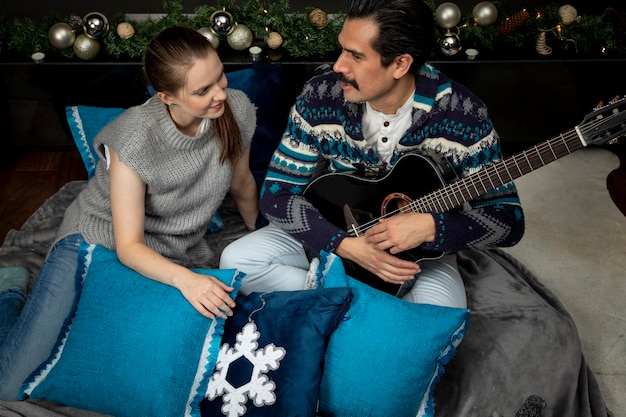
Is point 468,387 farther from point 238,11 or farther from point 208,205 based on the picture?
point 238,11

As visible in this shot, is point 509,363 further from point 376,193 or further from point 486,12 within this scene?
point 486,12

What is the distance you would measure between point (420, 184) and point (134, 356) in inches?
34.6

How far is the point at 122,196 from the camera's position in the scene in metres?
1.75

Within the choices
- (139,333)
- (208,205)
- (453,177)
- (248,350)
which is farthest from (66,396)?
(453,177)

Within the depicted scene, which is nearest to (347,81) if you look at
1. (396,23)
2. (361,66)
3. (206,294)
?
(361,66)

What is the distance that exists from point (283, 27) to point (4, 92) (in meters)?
1.20

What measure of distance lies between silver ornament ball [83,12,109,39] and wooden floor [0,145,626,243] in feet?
2.08

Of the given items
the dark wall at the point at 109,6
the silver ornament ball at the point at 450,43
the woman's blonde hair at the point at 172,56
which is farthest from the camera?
the dark wall at the point at 109,6

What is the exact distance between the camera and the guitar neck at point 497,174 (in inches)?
66.7

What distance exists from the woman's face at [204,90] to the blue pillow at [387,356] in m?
0.63

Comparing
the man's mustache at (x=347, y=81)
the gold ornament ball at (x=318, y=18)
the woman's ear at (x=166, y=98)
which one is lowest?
the gold ornament ball at (x=318, y=18)

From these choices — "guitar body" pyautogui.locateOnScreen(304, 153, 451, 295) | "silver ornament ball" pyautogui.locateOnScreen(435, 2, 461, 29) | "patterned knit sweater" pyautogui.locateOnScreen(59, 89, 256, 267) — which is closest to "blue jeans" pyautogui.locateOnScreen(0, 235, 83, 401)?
"patterned knit sweater" pyautogui.locateOnScreen(59, 89, 256, 267)

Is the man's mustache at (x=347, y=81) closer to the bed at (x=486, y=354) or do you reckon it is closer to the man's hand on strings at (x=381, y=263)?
the man's hand on strings at (x=381, y=263)

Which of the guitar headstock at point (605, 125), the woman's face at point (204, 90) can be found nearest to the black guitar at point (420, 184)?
the guitar headstock at point (605, 125)
